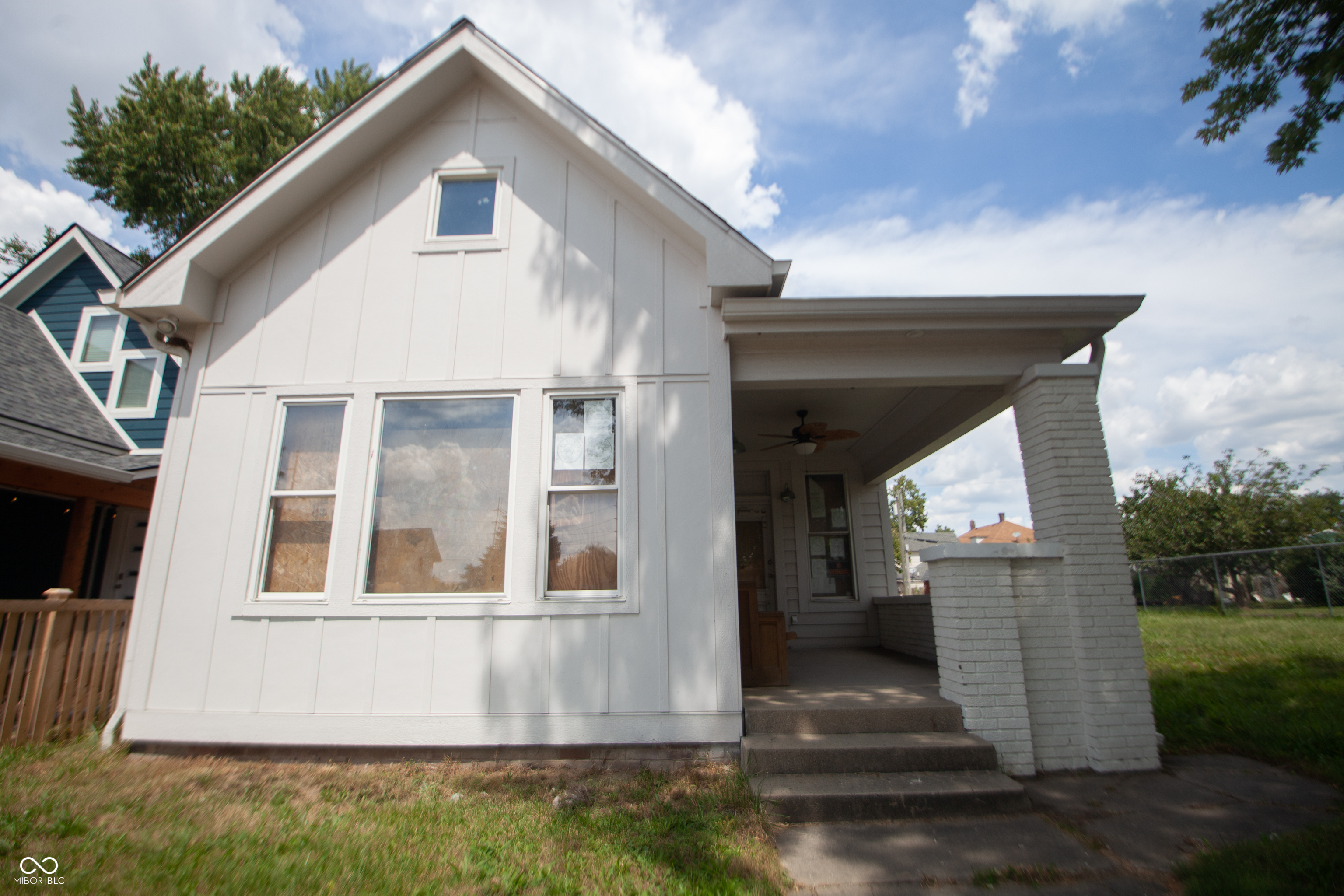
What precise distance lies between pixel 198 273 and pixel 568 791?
5410 millimetres

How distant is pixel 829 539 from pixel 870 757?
520 cm

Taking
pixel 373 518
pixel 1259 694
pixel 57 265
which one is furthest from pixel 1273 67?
pixel 57 265

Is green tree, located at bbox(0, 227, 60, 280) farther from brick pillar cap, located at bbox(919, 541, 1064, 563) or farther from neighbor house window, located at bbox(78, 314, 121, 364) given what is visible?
brick pillar cap, located at bbox(919, 541, 1064, 563)

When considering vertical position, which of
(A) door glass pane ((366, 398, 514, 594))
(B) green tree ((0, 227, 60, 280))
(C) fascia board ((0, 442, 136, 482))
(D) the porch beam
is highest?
(B) green tree ((0, 227, 60, 280))

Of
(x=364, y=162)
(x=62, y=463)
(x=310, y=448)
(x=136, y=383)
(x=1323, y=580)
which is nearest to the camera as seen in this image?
(x=310, y=448)

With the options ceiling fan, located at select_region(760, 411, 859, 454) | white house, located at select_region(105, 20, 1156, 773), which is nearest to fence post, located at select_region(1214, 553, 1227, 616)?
ceiling fan, located at select_region(760, 411, 859, 454)

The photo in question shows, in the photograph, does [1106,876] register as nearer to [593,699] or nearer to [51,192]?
[593,699]

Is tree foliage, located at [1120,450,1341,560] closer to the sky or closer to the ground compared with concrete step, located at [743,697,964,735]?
closer to the sky

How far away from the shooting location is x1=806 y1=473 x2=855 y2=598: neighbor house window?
29.2 feet

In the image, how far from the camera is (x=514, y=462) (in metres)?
4.96

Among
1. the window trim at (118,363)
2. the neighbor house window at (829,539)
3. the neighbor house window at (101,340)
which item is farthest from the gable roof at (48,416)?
the neighbor house window at (829,539)

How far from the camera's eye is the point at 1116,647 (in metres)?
4.50

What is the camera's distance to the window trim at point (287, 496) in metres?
4.86

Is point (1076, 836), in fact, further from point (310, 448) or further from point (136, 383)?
point (136, 383)
